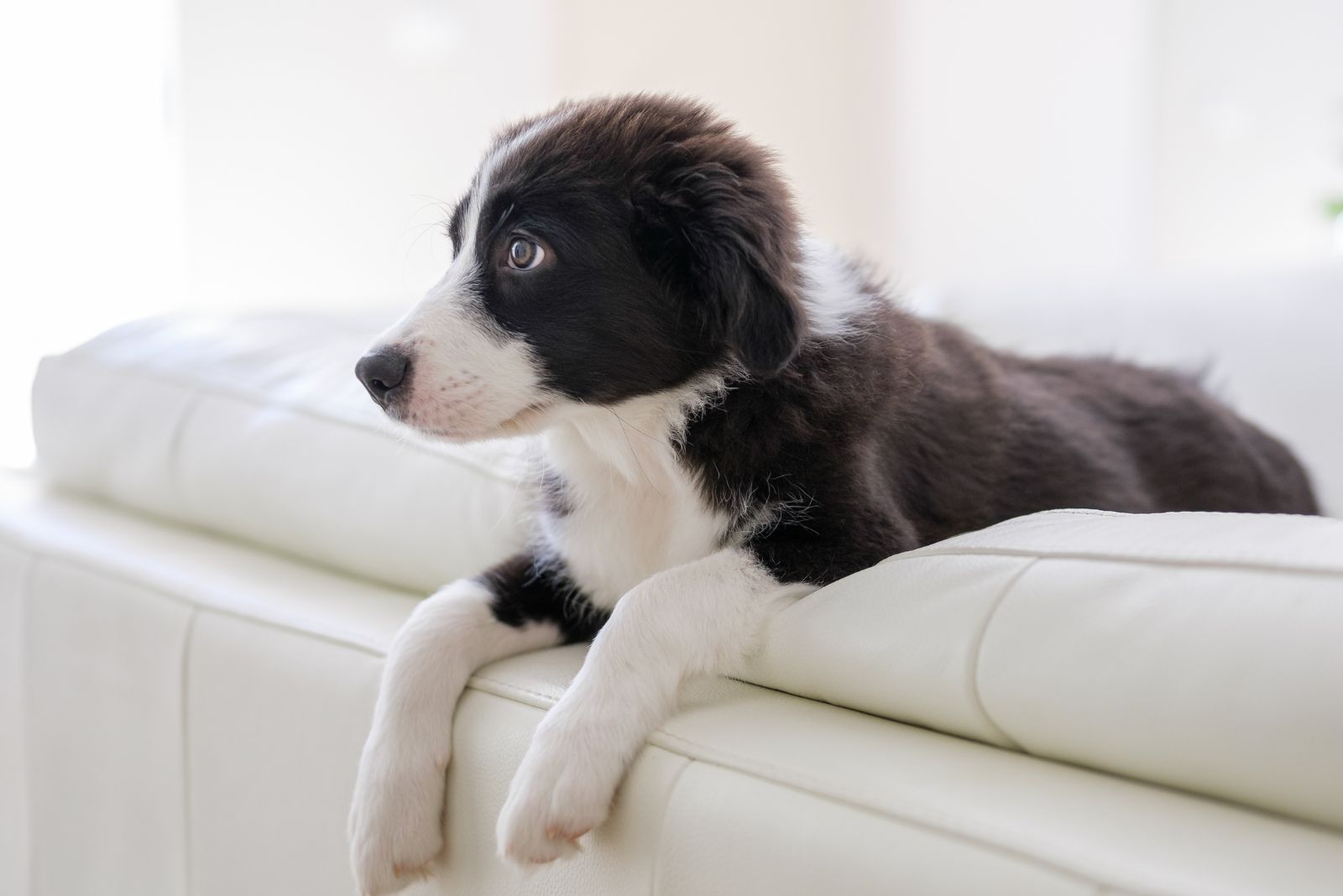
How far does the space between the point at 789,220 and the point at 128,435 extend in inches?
44.7

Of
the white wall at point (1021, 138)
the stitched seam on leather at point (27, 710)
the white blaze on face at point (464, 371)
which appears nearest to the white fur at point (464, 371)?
the white blaze on face at point (464, 371)

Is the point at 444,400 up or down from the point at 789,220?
down

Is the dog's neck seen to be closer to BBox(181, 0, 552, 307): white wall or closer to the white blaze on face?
the white blaze on face

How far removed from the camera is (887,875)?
2.84 ft

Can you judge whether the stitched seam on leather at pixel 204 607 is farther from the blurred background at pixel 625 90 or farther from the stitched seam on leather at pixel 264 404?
the blurred background at pixel 625 90

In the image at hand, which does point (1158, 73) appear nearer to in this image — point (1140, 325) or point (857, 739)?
point (1140, 325)

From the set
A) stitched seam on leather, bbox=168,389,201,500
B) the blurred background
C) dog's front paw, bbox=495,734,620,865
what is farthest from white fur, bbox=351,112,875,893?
the blurred background

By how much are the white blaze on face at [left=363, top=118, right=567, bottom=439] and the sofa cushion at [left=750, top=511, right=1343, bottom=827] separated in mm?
405

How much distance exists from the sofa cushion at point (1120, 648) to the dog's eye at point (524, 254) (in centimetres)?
50

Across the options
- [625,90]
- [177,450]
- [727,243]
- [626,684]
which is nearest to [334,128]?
[625,90]

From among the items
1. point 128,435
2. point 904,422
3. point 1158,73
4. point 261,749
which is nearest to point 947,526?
point 904,422

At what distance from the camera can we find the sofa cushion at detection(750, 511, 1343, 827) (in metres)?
0.86

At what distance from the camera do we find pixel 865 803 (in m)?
0.92

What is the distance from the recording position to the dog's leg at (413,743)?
1201mm
